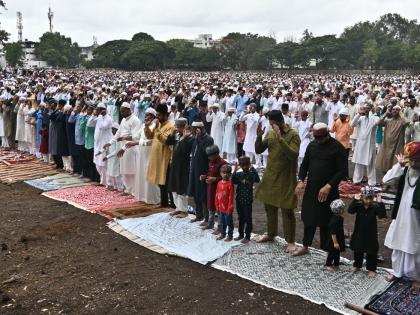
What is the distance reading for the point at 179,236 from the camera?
592 cm

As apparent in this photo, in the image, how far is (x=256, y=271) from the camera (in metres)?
4.82

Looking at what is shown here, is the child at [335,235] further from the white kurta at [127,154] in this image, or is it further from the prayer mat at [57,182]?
the prayer mat at [57,182]

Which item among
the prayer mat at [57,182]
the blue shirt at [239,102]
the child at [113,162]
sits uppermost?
the blue shirt at [239,102]

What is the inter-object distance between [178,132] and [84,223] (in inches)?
69.0

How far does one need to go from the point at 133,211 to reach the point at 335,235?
10.8 ft

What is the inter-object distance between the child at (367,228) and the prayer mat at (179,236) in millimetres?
1464

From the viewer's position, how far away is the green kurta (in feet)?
17.0

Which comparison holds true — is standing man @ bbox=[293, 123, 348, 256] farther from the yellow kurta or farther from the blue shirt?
the blue shirt

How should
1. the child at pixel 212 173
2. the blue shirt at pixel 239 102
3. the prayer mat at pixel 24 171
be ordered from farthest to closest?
the blue shirt at pixel 239 102
the prayer mat at pixel 24 171
the child at pixel 212 173

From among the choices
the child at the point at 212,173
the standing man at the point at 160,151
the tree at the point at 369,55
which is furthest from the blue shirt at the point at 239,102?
the tree at the point at 369,55

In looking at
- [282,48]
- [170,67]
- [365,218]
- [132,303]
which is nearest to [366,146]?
[365,218]

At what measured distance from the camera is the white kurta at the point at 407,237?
4305mm

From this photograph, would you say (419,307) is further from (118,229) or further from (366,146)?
(366,146)

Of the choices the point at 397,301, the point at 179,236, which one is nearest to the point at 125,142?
the point at 179,236
